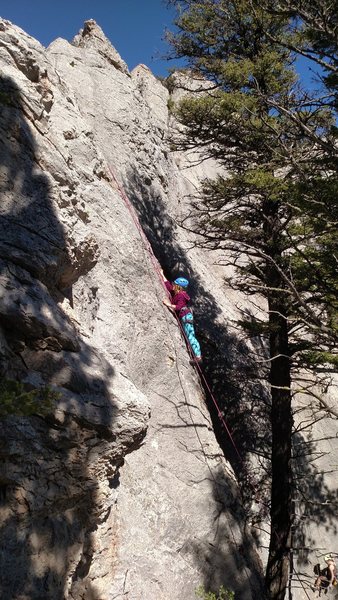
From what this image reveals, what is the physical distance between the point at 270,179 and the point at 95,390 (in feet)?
17.4

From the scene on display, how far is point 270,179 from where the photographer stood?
8.33 m

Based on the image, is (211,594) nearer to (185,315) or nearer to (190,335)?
(190,335)

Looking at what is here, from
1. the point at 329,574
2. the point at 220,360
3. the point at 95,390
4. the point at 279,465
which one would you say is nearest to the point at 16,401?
the point at 95,390

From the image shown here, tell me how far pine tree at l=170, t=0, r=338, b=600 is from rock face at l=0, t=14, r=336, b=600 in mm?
1547

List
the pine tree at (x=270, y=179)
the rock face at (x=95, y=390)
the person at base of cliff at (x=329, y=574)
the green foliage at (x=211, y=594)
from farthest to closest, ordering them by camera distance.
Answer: the person at base of cliff at (x=329, y=574) < the pine tree at (x=270, y=179) < the green foliage at (x=211, y=594) < the rock face at (x=95, y=390)

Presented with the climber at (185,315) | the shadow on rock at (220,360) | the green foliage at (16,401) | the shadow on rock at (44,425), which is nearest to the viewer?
the green foliage at (16,401)

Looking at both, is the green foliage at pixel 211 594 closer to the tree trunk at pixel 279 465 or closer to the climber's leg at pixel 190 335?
the tree trunk at pixel 279 465

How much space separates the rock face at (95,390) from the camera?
429 cm

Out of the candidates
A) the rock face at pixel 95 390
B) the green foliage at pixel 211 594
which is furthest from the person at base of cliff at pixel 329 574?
the green foliage at pixel 211 594

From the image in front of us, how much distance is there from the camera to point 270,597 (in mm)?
7988

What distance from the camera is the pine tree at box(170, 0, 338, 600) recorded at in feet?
27.1

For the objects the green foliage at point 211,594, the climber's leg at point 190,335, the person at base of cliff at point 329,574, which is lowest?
the green foliage at point 211,594

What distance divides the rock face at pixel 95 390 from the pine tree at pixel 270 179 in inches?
60.9

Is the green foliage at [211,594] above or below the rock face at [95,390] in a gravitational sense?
below
